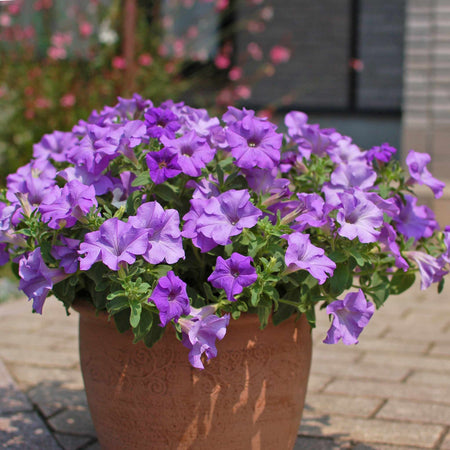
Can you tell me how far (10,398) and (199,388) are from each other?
3.85 feet

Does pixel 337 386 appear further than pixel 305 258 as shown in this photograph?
Yes

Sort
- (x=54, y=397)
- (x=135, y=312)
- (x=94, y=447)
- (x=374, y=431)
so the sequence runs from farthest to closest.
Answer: (x=54, y=397), (x=374, y=431), (x=94, y=447), (x=135, y=312)

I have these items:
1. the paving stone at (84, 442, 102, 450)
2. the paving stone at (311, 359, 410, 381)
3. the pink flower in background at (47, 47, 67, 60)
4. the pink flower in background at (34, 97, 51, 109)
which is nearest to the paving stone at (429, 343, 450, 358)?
the paving stone at (311, 359, 410, 381)

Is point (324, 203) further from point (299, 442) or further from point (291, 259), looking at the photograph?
point (299, 442)

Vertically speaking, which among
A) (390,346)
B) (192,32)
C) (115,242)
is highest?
(192,32)

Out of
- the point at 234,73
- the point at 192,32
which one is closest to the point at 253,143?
the point at 192,32

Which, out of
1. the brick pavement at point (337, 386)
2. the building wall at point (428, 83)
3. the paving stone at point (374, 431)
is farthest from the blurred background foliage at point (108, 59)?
the paving stone at point (374, 431)

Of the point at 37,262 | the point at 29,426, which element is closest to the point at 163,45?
the point at 29,426

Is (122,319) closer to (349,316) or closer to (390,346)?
(349,316)

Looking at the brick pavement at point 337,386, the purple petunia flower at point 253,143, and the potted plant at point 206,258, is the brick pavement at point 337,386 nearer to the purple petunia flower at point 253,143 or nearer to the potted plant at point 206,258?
the potted plant at point 206,258

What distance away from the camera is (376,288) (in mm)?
1850

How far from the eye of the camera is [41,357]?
10.7 feet

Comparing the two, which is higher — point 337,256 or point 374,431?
point 337,256

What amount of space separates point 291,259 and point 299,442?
95cm
